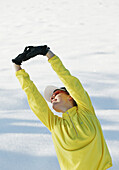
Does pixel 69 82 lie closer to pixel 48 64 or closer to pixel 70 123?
pixel 70 123

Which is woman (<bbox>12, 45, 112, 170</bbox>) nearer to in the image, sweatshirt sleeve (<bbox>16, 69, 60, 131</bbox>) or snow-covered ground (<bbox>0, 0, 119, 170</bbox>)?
sweatshirt sleeve (<bbox>16, 69, 60, 131</bbox>)

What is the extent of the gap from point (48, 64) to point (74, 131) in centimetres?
226

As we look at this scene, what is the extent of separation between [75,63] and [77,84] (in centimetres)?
208

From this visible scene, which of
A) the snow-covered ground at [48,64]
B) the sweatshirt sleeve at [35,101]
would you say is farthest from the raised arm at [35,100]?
the snow-covered ground at [48,64]

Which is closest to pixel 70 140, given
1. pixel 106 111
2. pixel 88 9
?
pixel 106 111

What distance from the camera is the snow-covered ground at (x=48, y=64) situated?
1954 mm

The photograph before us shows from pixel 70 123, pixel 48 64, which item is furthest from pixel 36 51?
pixel 48 64

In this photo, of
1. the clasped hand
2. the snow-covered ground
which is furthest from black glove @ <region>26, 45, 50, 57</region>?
the snow-covered ground

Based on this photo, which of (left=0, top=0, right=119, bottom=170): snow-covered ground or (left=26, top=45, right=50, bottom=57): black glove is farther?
(left=0, top=0, right=119, bottom=170): snow-covered ground

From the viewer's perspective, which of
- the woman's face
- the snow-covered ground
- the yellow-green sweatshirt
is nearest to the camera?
the yellow-green sweatshirt

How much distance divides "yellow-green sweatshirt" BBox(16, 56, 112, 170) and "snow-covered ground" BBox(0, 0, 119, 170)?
41 centimetres

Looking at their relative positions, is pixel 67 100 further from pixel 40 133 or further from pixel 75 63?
pixel 75 63

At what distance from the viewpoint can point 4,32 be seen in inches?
221

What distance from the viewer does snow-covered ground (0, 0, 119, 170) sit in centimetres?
195
